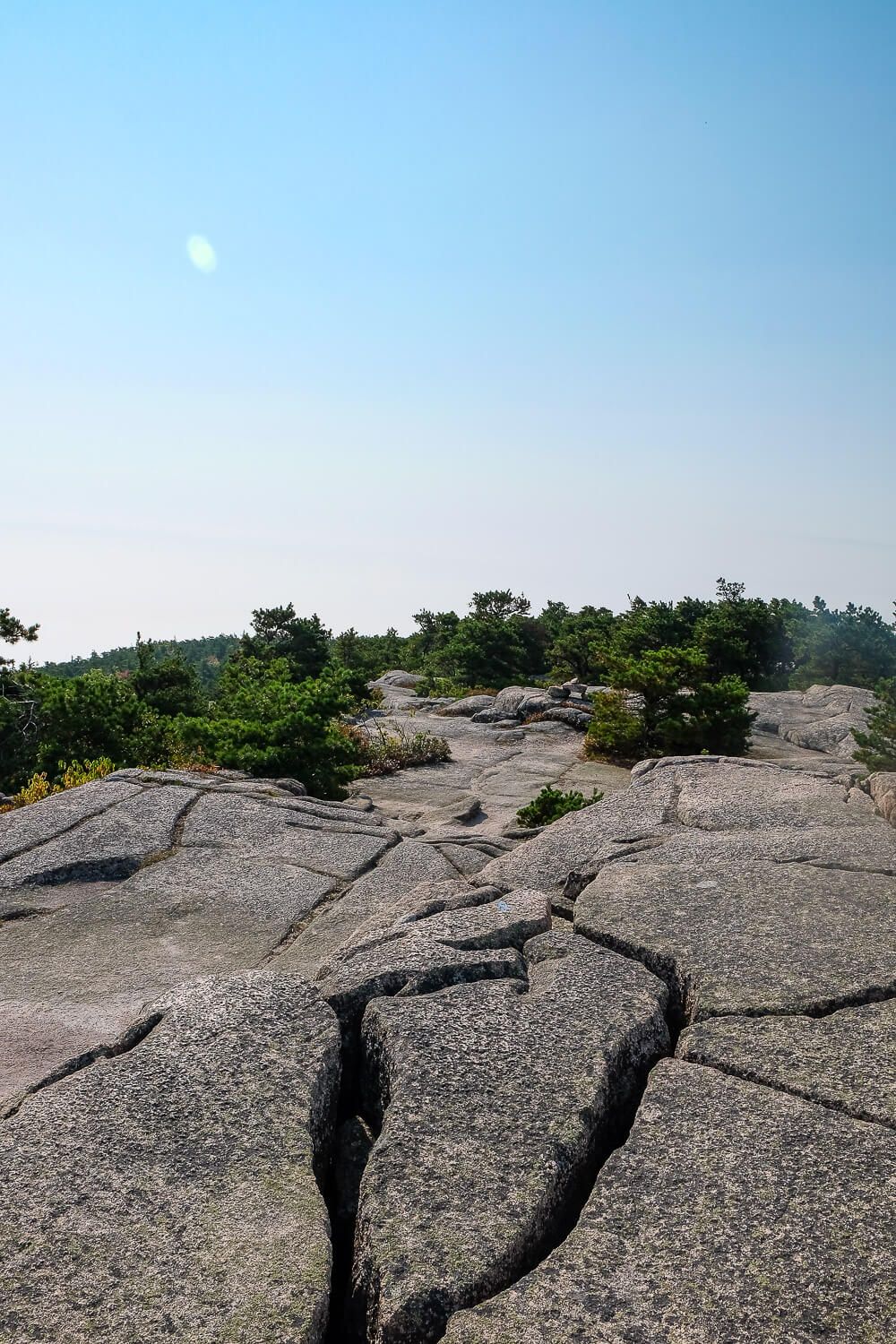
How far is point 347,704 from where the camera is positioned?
12.8 meters

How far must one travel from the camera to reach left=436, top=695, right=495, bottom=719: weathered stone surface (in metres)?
20.8

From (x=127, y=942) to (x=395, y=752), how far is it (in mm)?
8954

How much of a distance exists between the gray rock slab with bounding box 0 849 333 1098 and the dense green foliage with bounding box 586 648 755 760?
853 cm

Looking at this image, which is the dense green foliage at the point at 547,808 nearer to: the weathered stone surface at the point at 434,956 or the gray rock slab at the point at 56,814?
the gray rock slab at the point at 56,814

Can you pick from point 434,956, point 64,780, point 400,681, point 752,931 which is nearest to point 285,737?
point 64,780

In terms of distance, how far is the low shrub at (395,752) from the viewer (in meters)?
14.1

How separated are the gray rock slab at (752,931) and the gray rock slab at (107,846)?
12.2ft

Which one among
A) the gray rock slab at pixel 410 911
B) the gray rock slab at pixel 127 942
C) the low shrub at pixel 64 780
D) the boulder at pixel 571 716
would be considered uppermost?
the low shrub at pixel 64 780

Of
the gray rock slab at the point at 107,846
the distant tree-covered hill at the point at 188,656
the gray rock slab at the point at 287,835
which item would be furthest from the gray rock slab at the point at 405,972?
the distant tree-covered hill at the point at 188,656

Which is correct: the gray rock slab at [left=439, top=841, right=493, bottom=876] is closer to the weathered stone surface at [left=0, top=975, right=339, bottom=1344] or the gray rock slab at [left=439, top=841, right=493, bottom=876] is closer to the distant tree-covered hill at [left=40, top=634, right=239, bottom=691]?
the weathered stone surface at [left=0, top=975, right=339, bottom=1344]

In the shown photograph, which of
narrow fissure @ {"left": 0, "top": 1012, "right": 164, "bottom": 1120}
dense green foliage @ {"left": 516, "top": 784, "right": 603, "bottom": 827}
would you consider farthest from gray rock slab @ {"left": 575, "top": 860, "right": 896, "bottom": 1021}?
dense green foliage @ {"left": 516, "top": 784, "right": 603, "bottom": 827}

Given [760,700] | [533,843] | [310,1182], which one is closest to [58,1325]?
[310,1182]

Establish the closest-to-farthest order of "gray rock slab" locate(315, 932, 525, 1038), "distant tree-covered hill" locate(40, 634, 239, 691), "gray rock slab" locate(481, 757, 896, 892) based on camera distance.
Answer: "gray rock slab" locate(315, 932, 525, 1038) → "gray rock slab" locate(481, 757, 896, 892) → "distant tree-covered hill" locate(40, 634, 239, 691)

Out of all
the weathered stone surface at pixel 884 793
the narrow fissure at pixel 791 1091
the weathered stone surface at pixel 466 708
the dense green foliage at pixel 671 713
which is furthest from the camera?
the weathered stone surface at pixel 466 708
